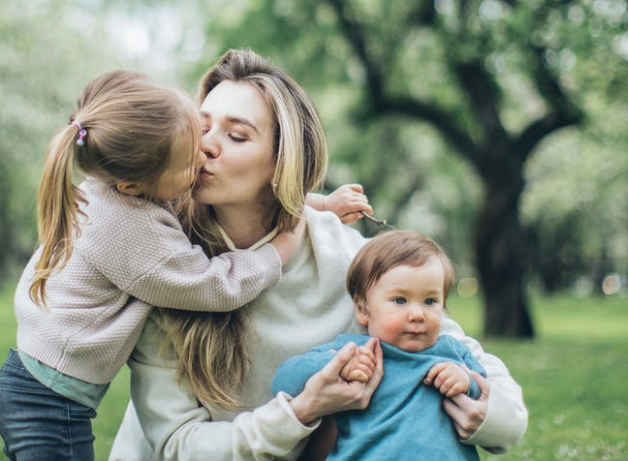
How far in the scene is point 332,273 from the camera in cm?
327

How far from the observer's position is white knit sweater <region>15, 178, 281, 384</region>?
284 cm

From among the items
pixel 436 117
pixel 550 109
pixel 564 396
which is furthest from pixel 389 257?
pixel 436 117

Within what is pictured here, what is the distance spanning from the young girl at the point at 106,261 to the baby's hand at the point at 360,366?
0.45 m

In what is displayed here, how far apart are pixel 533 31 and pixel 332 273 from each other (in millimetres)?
9343

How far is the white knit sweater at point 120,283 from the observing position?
2.84 metres

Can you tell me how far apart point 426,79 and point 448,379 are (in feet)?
49.9

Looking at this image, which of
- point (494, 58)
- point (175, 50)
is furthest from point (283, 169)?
point (175, 50)

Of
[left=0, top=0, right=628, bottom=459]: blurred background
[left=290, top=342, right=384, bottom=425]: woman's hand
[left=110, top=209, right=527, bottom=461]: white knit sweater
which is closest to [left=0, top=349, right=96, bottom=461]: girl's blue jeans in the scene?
[left=110, top=209, right=527, bottom=461]: white knit sweater

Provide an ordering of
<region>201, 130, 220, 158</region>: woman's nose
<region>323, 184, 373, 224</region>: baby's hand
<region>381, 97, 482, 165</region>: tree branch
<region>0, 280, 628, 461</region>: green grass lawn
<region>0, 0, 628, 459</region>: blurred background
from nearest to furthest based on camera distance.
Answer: <region>201, 130, 220, 158</region>: woman's nose → <region>323, 184, 373, 224</region>: baby's hand → <region>0, 280, 628, 461</region>: green grass lawn → <region>0, 0, 628, 459</region>: blurred background → <region>381, 97, 482, 165</region>: tree branch

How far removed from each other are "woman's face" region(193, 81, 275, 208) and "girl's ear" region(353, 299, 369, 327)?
562mm

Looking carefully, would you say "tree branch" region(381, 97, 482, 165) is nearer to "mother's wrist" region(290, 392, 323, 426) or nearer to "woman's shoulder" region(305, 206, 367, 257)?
"woman's shoulder" region(305, 206, 367, 257)

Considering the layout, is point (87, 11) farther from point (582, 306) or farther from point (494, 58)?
point (582, 306)

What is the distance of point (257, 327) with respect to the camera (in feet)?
10.3

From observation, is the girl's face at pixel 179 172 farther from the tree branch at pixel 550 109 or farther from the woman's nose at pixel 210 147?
the tree branch at pixel 550 109
